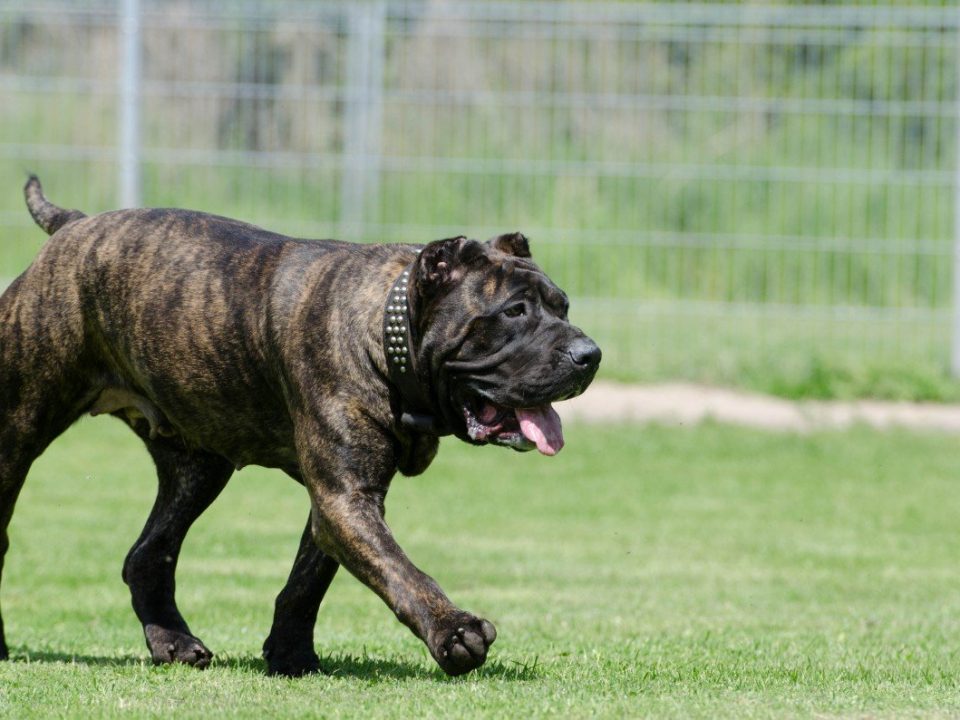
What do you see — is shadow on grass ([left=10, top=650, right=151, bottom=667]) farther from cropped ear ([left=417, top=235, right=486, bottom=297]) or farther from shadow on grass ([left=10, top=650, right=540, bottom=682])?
cropped ear ([left=417, top=235, right=486, bottom=297])

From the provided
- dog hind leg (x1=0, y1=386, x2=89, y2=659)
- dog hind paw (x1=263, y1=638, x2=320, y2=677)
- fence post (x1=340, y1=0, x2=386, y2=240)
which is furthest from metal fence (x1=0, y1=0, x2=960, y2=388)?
dog hind paw (x1=263, y1=638, x2=320, y2=677)

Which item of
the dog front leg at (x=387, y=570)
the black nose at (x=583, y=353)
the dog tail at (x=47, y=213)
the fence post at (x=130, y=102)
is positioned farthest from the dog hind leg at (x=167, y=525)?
the fence post at (x=130, y=102)

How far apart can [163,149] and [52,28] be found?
1376mm

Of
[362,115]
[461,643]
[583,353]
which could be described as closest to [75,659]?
[461,643]

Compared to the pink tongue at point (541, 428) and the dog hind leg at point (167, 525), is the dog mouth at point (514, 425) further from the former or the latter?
the dog hind leg at point (167, 525)

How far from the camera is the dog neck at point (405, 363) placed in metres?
5.18

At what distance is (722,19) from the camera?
1361 cm

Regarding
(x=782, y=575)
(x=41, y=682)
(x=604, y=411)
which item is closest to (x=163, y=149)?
(x=604, y=411)

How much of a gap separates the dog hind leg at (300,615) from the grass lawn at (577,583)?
0.48 feet

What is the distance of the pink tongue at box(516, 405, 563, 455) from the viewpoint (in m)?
5.21

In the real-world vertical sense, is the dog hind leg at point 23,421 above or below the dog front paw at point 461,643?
above

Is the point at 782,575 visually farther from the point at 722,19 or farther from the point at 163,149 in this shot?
the point at 163,149

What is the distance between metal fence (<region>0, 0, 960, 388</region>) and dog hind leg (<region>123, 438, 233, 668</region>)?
7424 millimetres

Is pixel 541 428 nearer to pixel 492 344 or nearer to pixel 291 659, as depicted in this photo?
pixel 492 344
